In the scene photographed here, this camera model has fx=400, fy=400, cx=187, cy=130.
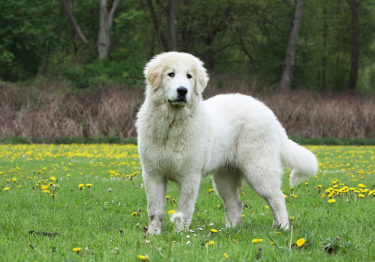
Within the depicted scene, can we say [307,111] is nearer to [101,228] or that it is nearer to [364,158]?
[364,158]

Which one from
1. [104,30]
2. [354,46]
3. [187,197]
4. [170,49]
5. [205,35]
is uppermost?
[205,35]

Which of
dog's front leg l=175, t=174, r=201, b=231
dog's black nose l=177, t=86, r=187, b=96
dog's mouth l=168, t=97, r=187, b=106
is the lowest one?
dog's front leg l=175, t=174, r=201, b=231

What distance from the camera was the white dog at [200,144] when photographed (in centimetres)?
432

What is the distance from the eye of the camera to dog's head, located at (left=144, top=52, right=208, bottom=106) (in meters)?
4.27

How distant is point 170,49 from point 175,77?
23702mm

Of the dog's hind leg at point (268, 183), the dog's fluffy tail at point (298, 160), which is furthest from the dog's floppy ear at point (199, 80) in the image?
the dog's fluffy tail at point (298, 160)

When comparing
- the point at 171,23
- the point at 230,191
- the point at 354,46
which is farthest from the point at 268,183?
the point at 354,46

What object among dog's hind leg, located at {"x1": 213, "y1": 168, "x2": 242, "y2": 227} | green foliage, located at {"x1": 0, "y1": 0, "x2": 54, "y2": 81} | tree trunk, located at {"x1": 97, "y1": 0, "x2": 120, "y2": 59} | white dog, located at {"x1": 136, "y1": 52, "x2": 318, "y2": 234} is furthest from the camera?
green foliage, located at {"x1": 0, "y1": 0, "x2": 54, "y2": 81}

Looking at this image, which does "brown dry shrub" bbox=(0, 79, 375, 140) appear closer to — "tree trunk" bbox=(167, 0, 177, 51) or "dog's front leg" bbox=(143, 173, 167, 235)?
"tree trunk" bbox=(167, 0, 177, 51)

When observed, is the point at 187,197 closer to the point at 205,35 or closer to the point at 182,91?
the point at 182,91

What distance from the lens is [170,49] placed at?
27.5 metres

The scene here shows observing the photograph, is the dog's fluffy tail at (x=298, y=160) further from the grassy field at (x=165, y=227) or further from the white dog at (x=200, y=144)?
the grassy field at (x=165, y=227)

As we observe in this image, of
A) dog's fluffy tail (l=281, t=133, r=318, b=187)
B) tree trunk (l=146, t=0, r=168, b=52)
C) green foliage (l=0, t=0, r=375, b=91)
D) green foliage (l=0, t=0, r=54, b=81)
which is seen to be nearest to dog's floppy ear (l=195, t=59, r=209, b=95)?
dog's fluffy tail (l=281, t=133, r=318, b=187)

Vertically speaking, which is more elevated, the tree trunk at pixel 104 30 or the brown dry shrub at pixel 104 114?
the tree trunk at pixel 104 30
